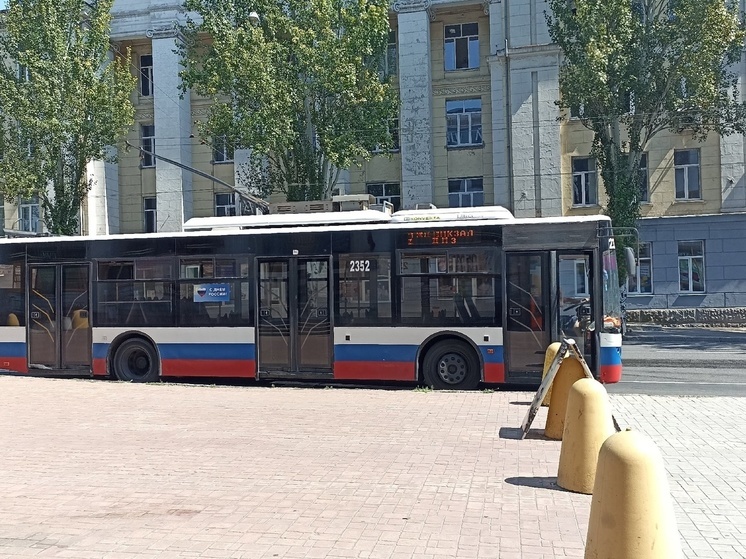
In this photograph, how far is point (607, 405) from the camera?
6.36 metres

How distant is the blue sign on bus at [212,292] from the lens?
1392 centimetres

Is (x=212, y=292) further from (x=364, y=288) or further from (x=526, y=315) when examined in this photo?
(x=526, y=315)

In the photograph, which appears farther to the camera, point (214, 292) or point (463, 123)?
point (463, 123)

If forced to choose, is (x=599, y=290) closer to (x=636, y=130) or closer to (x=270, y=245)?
(x=270, y=245)

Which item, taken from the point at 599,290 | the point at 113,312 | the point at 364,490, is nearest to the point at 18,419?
the point at 113,312

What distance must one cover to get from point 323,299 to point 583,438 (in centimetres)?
770

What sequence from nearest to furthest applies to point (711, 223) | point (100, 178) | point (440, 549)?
1. point (440, 549)
2. point (711, 223)
3. point (100, 178)

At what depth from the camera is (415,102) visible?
102 feet

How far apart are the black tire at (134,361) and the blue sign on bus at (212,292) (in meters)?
1.43

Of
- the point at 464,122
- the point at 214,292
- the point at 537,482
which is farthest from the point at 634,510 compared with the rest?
the point at 464,122

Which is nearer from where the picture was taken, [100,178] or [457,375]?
[457,375]

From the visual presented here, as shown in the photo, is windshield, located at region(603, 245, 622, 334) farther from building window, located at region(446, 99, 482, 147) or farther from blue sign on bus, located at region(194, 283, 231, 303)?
building window, located at region(446, 99, 482, 147)

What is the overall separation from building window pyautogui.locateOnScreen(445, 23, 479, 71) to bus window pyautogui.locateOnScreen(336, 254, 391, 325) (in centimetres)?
2142

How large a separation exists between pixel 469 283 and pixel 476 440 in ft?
15.6
